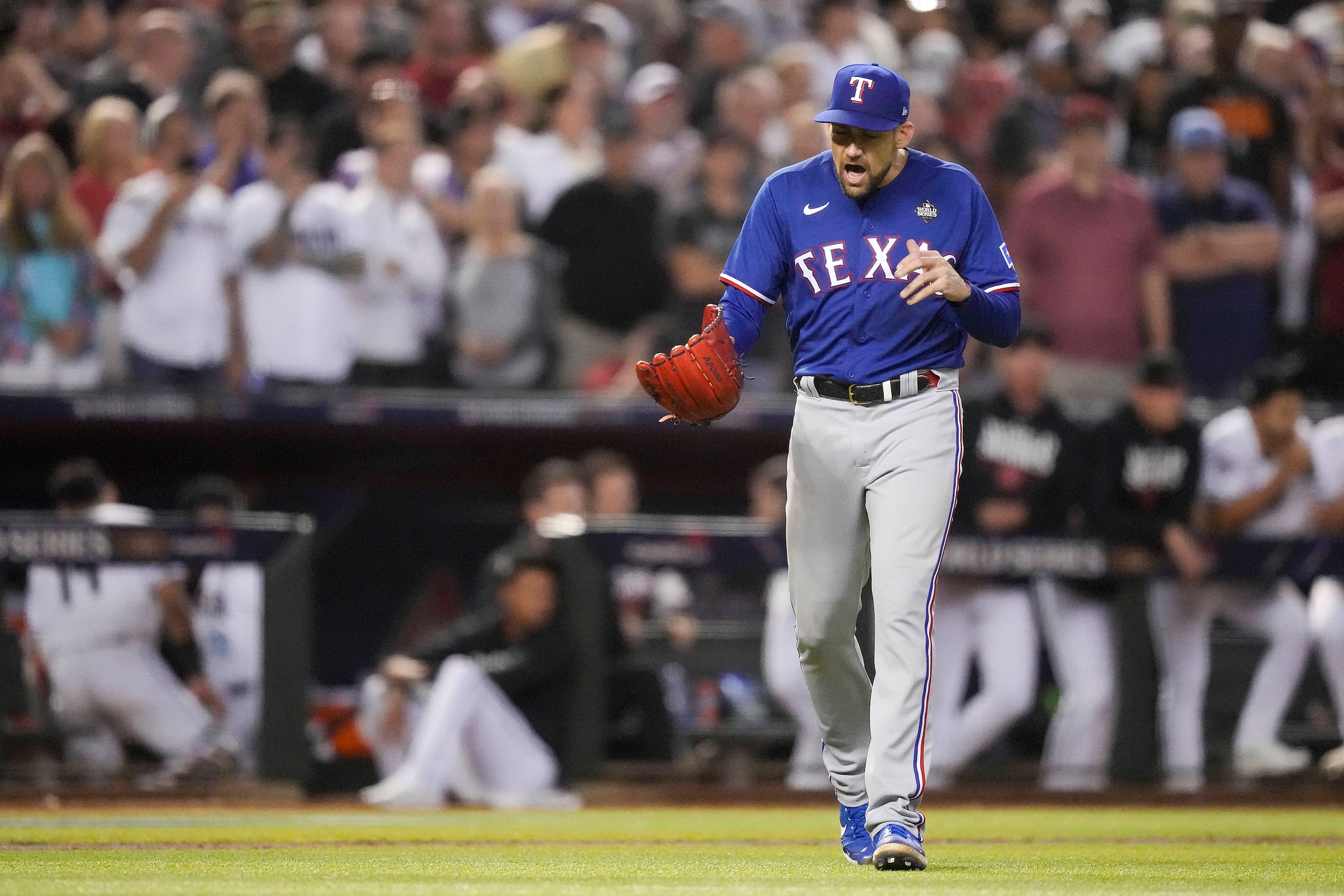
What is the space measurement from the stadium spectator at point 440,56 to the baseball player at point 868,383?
6.70 meters

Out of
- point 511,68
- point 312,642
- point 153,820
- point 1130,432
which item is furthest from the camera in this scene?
point 511,68

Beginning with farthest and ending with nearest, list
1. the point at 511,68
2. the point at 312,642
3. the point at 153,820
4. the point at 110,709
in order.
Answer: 1. the point at 511,68
2. the point at 312,642
3. the point at 110,709
4. the point at 153,820

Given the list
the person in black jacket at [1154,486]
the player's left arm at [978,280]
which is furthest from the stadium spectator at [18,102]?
the player's left arm at [978,280]

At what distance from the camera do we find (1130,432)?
30.0 ft

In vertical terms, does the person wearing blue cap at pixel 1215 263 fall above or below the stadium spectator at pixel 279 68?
below

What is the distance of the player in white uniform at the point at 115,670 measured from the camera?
7996 mm

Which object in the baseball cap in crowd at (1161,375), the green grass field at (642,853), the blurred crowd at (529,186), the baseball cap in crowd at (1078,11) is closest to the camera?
the green grass field at (642,853)

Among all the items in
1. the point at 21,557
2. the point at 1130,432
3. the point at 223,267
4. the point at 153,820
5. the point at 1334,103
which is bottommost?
the point at 153,820

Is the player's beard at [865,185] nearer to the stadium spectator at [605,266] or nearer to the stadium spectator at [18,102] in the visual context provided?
the stadium spectator at [605,266]

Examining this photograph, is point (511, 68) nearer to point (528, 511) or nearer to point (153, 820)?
point (528, 511)

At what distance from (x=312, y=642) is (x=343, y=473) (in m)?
0.99

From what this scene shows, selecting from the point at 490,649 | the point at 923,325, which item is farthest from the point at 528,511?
the point at 923,325

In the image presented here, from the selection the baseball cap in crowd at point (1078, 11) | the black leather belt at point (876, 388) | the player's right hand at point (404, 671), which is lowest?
the player's right hand at point (404, 671)

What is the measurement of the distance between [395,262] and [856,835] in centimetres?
552
